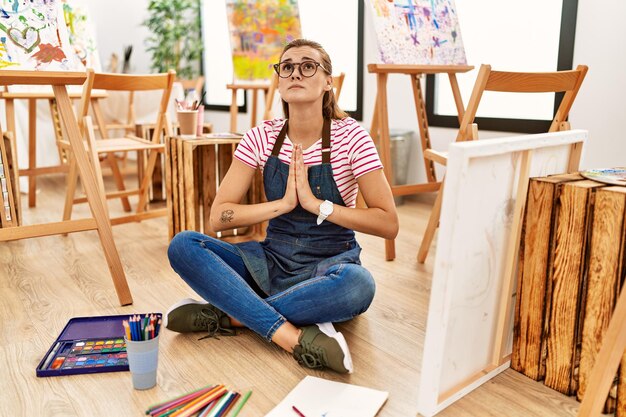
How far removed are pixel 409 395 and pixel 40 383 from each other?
921mm

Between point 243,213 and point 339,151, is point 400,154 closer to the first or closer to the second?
point 339,151

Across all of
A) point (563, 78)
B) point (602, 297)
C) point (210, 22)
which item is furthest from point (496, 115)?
point (210, 22)

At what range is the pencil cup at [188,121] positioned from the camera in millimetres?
2594

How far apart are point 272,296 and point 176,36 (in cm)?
439

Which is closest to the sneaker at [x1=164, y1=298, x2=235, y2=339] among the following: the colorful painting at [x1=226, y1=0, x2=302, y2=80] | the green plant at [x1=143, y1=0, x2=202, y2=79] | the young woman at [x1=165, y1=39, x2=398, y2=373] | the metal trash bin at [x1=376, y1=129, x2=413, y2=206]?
the young woman at [x1=165, y1=39, x2=398, y2=373]

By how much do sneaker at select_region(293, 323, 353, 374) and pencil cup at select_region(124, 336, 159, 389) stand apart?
360 mm

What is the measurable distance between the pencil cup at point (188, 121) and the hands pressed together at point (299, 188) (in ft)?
3.65

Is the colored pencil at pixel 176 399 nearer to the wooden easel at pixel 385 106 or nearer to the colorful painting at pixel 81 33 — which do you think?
the wooden easel at pixel 385 106

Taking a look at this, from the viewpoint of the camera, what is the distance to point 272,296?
160 centimetres

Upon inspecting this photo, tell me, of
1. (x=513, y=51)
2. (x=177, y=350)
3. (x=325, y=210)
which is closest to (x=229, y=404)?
(x=177, y=350)

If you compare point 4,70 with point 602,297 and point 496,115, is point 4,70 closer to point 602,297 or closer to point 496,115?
point 602,297

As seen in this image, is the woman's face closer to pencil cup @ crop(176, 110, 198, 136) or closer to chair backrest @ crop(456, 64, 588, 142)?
chair backrest @ crop(456, 64, 588, 142)

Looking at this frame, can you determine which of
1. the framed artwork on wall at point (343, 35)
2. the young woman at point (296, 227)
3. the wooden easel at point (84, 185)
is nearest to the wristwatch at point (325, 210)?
the young woman at point (296, 227)

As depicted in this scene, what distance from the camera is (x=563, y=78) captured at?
2027 millimetres
